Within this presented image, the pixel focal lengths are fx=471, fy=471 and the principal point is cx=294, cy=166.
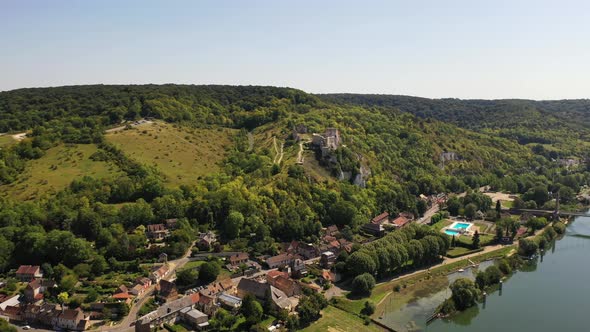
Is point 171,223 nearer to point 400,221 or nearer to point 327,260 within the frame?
point 327,260

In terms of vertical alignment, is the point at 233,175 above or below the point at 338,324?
above

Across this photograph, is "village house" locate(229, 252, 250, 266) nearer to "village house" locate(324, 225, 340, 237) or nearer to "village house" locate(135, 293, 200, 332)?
"village house" locate(135, 293, 200, 332)

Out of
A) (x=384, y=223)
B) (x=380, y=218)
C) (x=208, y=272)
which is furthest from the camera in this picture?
(x=380, y=218)

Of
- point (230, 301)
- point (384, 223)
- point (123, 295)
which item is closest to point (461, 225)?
point (384, 223)

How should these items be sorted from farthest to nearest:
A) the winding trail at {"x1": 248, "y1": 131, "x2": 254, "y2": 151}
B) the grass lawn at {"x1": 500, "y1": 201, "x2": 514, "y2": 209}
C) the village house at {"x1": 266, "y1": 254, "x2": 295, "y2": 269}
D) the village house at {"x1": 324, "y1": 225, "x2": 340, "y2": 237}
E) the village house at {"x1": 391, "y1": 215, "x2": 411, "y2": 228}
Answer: the winding trail at {"x1": 248, "y1": 131, "x2": 254, "y2": 151}
the grass lawn at {"x1": 500, "y1": 201, "x2": 514, "y2": 209}
the village house at {"x1": 391, "y1": 215, "x2": 411, "y2": 228}
the village house at {"x1": 324, "y1": 225, "x2": 340, "y2": 237}
the village house at {"x1": 266, "y1": 254, "x2": 295, "y2": 269}

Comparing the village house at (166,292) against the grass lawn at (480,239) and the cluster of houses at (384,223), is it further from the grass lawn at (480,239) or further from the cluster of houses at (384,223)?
the grass lawn at (480,239)

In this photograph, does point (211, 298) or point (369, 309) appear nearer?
point (211, 298)

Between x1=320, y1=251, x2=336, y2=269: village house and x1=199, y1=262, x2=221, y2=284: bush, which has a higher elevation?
x1=199, y1=262, x2=221, y2=284: bush

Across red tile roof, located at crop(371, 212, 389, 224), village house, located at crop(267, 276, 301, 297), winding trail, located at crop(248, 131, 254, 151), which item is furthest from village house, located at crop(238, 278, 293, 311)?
winding trail, located at crop(248, 131, 254, 151)
